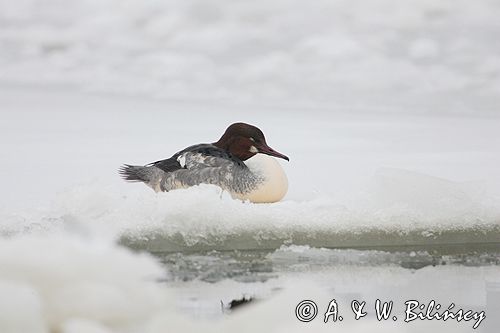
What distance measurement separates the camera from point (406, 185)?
230cm

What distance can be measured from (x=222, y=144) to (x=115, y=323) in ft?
2.15

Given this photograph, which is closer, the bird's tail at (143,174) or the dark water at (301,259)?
the dark water at (301,259)

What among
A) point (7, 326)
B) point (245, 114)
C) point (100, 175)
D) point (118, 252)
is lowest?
point (7, 326)

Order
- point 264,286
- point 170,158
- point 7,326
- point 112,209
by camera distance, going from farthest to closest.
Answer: point 170,158 < point 112,209 < point 264,286 < point 7,326

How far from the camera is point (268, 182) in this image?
2252 mm

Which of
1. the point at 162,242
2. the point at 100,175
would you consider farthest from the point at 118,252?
the point at 100,175

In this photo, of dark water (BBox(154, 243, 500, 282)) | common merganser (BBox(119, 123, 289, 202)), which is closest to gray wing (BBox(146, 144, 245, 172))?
common merganser (BBox(119, 123, 289, 202))

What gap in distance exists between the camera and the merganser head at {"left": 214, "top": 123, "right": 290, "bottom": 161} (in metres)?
2.29

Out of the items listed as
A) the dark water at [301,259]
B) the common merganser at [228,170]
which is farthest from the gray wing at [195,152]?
the dark water at [301,259]

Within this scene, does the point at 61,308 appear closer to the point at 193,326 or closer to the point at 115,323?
the point at 115,323

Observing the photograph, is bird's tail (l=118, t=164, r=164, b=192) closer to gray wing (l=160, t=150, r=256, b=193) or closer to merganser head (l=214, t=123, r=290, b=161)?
gray wing (l=160, t=150, r=256, b=193)

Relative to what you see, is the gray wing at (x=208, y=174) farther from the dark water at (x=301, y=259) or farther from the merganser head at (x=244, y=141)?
the dark water at (x=301, y=259)

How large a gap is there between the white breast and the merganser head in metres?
0.03

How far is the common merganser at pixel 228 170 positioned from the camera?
7.28 feet
